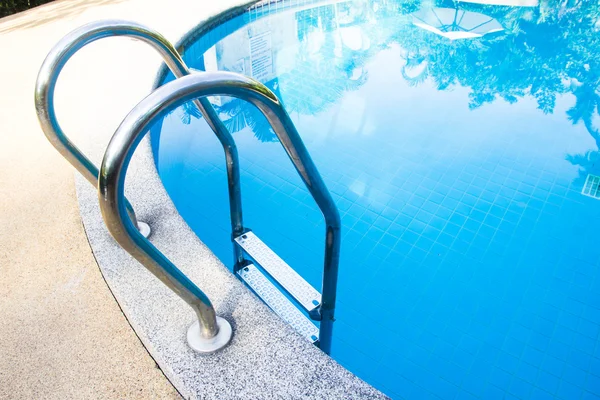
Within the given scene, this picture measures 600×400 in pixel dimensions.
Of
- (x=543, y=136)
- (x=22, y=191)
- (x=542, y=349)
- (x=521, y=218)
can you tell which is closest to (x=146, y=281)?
(x=22, y=191)

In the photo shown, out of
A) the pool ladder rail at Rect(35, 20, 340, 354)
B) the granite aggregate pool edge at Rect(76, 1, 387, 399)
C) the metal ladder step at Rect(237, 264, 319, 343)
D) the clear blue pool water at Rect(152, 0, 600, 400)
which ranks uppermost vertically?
the pool ladder rail at Rect(35, 20, 340, 354)

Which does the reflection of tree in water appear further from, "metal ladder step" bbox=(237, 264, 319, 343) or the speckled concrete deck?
the speckled concrete deck

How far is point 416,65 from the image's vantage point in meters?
6.85

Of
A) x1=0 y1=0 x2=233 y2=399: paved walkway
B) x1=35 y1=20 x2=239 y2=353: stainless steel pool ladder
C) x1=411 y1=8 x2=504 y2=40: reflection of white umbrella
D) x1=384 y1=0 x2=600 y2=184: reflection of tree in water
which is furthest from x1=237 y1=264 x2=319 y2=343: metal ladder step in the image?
x1=411 y1=8 x2=504 y2=40: reflection of white umbrella

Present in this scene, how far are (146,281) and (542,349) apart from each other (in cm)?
264

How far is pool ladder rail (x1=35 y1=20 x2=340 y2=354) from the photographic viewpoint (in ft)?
3.63

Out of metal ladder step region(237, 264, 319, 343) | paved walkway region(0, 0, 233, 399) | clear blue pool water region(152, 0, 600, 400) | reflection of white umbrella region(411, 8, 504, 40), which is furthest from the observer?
reflection of white umbrella region(411, 8, 504, 40)

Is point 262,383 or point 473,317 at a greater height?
point 262,383

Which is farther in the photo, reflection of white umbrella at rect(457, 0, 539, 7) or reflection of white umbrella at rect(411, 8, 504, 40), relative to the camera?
reflection of white umbrella at rect(457, 0, 539, 7)

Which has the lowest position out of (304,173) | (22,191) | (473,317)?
(473,317)

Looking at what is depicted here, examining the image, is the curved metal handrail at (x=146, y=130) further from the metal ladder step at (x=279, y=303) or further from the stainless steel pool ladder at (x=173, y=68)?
the metal ladder step at (x=279, y=303)

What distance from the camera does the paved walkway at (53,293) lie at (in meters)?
1.73

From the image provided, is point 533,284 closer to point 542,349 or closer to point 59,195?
point 542,349

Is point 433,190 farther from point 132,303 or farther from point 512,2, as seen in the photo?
point 512,2
